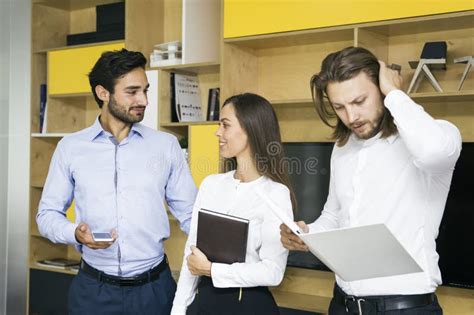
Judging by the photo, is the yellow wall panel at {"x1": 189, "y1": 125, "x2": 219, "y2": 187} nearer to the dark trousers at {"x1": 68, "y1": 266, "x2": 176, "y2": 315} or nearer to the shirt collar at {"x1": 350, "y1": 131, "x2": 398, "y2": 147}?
the dark trousers at {"x1": 68, "y1": 266, "x2": 176, "y2": 315}

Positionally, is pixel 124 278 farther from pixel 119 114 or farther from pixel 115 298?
pixel 119 114

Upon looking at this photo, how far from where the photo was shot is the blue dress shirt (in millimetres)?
2312

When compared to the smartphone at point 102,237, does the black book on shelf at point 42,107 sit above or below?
above

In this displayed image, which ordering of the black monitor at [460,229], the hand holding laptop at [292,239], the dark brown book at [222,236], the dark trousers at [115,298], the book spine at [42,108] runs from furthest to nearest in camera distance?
the book spine at [42,108], the black monitor at [460,229], the dark trousers at [115,298], the dark brown book at [222,236], the hand holding laptop at [292,239]

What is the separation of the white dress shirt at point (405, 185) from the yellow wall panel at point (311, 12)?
1.32 meters

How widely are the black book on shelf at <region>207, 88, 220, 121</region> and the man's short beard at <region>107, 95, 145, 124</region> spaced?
125 cm

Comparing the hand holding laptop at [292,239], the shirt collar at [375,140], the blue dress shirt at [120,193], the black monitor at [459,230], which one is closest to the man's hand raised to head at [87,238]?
the blue dress shirt at [120,193]

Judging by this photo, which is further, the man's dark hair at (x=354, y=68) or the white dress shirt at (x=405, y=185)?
the man's dark hair at (x=354, y=68)

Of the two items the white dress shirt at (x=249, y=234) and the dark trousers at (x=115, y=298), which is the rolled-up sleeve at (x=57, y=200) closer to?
the dark trousers at (x=115, y=298)

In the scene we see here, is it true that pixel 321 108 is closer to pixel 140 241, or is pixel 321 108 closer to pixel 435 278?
pixel 435 278

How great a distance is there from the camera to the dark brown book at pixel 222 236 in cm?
200

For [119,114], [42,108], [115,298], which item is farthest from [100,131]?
[42,108]

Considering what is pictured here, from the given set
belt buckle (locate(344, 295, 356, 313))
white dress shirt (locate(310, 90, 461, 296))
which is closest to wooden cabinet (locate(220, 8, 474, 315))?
white dress shirt (locate(310, 90, 461, 296))

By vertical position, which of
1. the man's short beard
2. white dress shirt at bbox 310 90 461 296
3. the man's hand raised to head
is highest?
the man's short beard
